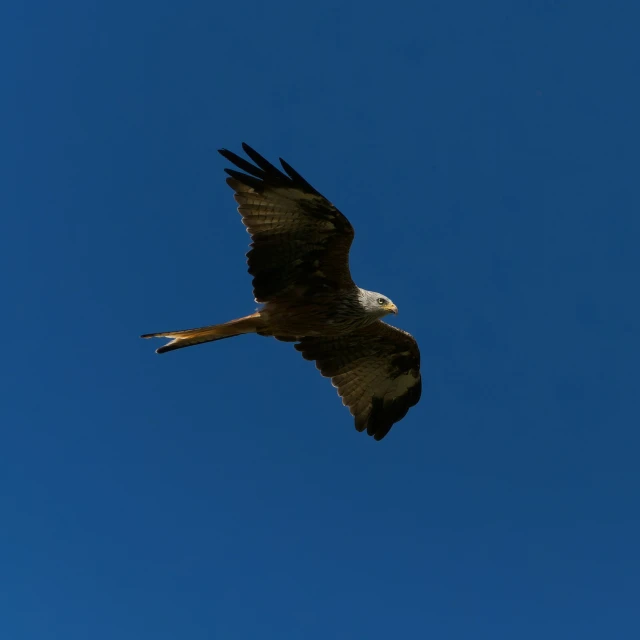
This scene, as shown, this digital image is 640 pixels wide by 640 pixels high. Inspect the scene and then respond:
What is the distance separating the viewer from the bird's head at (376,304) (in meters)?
9.58

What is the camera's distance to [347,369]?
37.5 feet

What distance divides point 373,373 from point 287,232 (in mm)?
3133

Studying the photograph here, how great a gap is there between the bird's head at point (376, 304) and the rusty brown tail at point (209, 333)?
1.31 meters

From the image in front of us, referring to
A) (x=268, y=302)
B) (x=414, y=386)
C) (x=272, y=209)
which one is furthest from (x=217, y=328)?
(x=414, y=386)

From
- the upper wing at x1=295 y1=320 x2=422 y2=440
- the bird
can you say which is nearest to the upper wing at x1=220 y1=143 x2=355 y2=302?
the bird

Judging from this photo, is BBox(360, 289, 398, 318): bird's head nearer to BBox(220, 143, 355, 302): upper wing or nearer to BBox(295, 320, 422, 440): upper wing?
BBox(220, 143, 355, 302): upper wing

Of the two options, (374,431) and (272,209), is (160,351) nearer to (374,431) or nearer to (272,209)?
(272,209)

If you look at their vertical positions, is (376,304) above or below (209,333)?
above

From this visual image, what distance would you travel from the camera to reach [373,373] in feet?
37.5

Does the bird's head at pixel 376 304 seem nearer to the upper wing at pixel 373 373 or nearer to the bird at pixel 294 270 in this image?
the bird at pixel 294 270

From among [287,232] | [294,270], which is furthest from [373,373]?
[287,232]

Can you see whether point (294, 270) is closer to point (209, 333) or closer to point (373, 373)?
point (209, 333)

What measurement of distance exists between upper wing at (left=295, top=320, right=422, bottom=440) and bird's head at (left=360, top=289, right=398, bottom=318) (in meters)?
1.56

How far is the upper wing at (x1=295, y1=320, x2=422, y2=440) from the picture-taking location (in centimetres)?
1121
